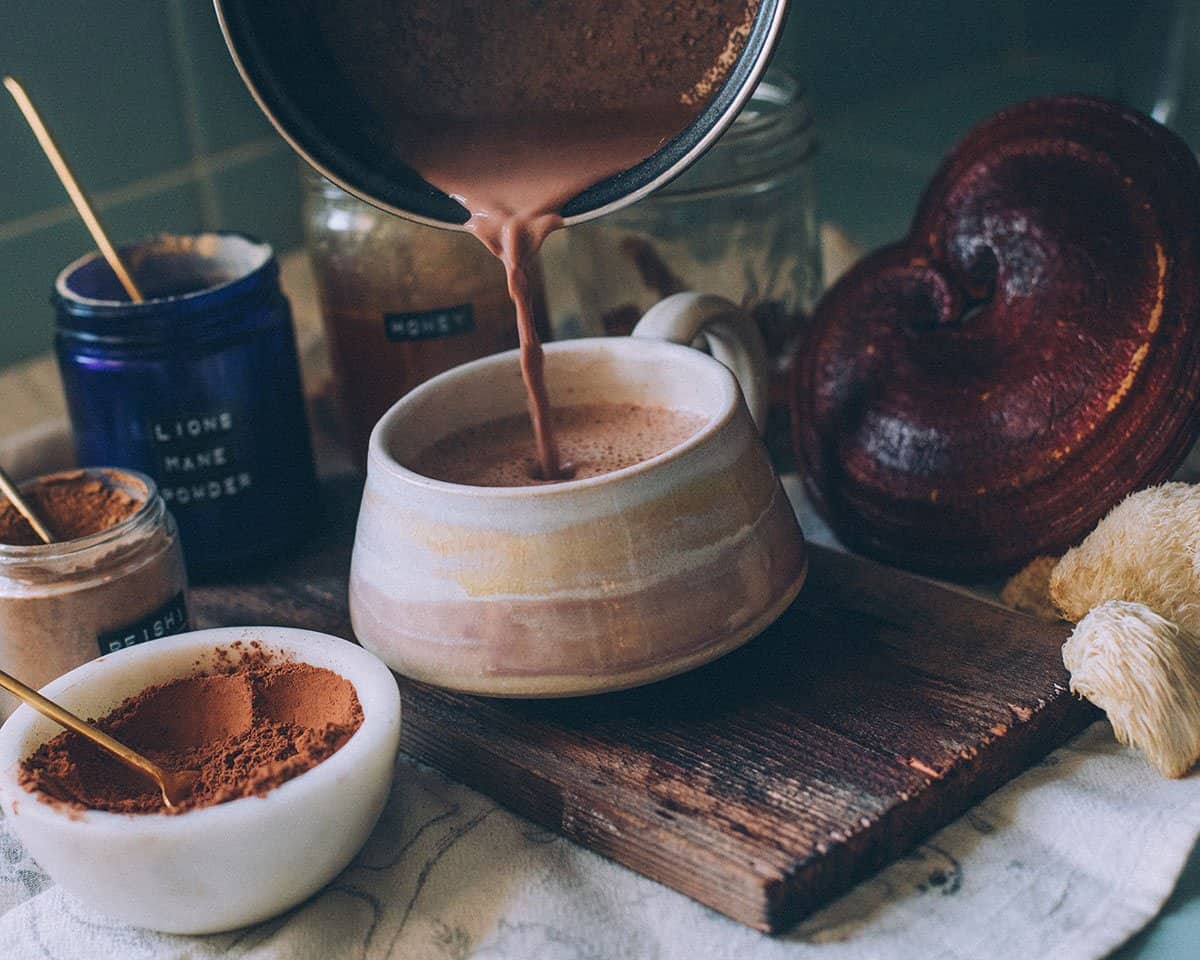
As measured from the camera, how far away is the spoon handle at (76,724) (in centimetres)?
63

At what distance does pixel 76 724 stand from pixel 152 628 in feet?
0.46

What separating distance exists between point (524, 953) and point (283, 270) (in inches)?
29.8

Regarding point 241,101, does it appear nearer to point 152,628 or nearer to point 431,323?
point 431,323

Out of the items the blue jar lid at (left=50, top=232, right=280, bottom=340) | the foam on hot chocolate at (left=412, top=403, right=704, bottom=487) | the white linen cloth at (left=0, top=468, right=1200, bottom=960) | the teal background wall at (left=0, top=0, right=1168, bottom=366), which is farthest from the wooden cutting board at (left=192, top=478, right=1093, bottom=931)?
the teal background wall at (left=0, top=0, right=1168, bottom=366)

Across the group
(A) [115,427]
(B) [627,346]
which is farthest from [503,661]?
(A) [115,427]

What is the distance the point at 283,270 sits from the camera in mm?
1218

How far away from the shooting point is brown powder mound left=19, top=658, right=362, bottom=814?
608 millimetres

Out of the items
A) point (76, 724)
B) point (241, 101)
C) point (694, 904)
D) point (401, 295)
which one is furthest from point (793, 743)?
point (241, 101)

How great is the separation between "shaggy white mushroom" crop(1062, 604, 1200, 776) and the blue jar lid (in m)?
0.51

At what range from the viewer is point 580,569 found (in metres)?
0.66

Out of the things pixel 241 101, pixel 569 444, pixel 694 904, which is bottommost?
pixel 694 904

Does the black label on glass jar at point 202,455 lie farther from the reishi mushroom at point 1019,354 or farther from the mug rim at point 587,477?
the reishi mushroom at point 1019,354

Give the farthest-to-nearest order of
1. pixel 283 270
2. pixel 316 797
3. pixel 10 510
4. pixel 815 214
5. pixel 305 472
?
pixel 283 270, pixel 815 214, pixel 305 472, pixel 10 510, pixel 316 797

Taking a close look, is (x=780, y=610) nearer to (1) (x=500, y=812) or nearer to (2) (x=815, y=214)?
(1) (x=500, y=812)
